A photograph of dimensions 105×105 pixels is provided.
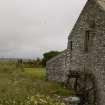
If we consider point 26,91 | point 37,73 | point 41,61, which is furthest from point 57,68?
point 41,61

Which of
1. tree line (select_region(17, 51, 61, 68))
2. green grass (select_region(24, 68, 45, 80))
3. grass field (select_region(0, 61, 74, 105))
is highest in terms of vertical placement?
tree line (select_region(17, 51, 61, 68))

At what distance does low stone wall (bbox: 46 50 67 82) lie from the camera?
2466 cm

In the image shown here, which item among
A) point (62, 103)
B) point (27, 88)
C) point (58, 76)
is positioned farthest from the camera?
point (58, 76)

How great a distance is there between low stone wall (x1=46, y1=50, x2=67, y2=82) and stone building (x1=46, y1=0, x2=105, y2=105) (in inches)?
2.7

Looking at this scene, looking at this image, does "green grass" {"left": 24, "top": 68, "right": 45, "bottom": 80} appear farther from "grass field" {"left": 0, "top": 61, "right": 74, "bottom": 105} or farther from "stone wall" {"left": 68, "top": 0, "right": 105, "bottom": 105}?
"stone wall" {"left": 68, "top": 0, "right": 105, "bottom": 105}

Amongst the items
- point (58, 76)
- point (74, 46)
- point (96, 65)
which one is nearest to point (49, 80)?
point (58, 76)

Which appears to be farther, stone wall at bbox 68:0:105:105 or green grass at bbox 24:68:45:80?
green grass at bbox 24:68:45:80

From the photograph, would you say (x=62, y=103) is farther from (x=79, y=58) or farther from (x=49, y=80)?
(x=49, y=80)

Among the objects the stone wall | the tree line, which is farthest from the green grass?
the tree line

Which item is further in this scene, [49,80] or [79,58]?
[49,80]

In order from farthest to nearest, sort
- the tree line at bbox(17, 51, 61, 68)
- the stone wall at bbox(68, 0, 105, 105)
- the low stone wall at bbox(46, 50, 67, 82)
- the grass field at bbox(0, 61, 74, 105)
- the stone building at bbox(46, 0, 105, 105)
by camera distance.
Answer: the tree line at bbox(17, 51, 61, 68)
the low stone wall at bbox(46, 50, 67, 82)
the stone building at bbox(46, 0, 105, 105)
the stone wall at bbox(68, 0, 105, 105)
the grass field at bbox(0, 61, 74, 105)

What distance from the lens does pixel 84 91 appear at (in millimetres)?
22141

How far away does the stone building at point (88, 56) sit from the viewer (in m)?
21.1

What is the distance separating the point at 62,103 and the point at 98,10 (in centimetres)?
579
